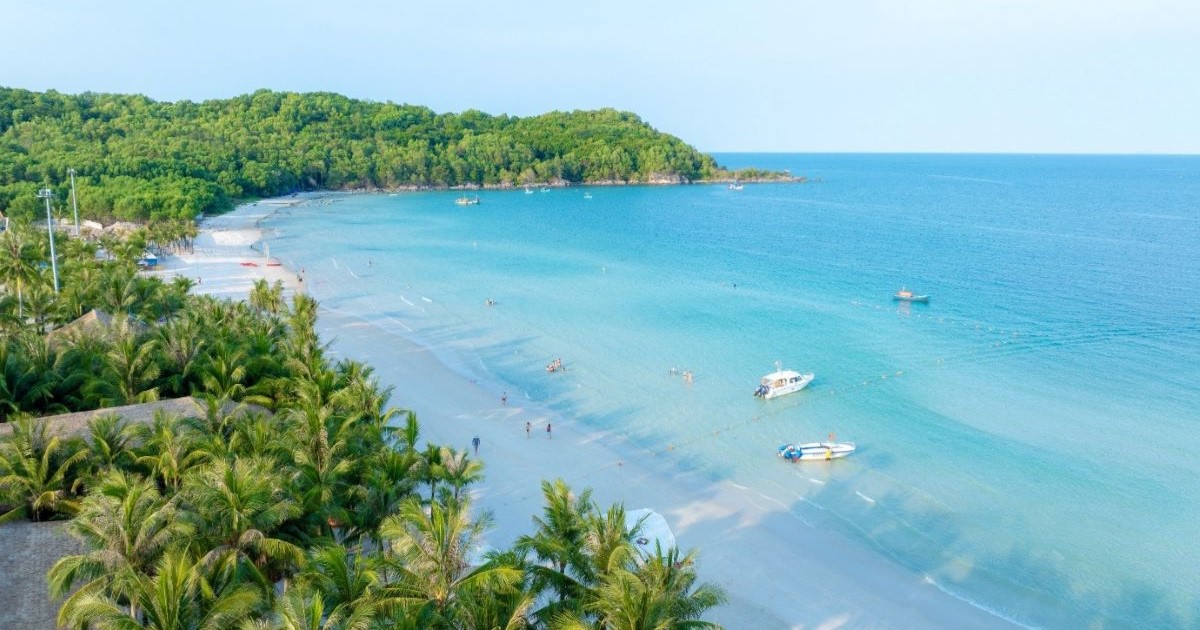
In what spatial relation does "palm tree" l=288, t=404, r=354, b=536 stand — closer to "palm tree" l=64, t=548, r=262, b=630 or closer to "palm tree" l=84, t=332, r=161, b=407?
"palm tree" l=64, t=548, r=262, b=630

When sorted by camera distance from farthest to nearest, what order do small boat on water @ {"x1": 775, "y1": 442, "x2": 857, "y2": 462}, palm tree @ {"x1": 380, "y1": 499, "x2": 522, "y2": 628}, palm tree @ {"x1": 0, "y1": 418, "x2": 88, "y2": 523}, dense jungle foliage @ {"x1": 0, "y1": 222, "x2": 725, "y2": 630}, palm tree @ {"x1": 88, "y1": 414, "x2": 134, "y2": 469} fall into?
1. small boat on water @ {"x1": 775, "y1": 442, "x2": 857, "y2": 462}
2. palm tree @ {"x1": 88, "y1": 414, "x2": 134, "y2": 469}
3. palm tree @ {"x1": 0, "y1": 418, "x2": 88, "y2": 523}
4. palm tree @ {"x1": 380, "y1": 499, "x2": 522, "y2": 628}
5. dense jungle foliage @ {"x1": 0, "y1": 222, "x2": 725, "y2": 630}

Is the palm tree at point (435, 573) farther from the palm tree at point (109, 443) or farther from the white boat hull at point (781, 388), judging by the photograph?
the white boat hull at point (781, 388)

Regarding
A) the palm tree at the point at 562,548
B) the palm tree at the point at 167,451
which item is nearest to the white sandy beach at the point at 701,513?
the palm tree at the point at 562,548

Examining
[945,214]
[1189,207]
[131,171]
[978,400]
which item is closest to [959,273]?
[978,400]

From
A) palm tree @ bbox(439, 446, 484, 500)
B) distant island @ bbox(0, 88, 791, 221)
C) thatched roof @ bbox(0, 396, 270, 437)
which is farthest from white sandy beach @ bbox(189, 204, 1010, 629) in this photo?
distant island @ bbox(0, 88, 791, 221)

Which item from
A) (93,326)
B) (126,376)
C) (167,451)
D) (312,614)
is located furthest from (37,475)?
(93,326)

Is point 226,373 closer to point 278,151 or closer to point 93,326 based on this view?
point 93,326
